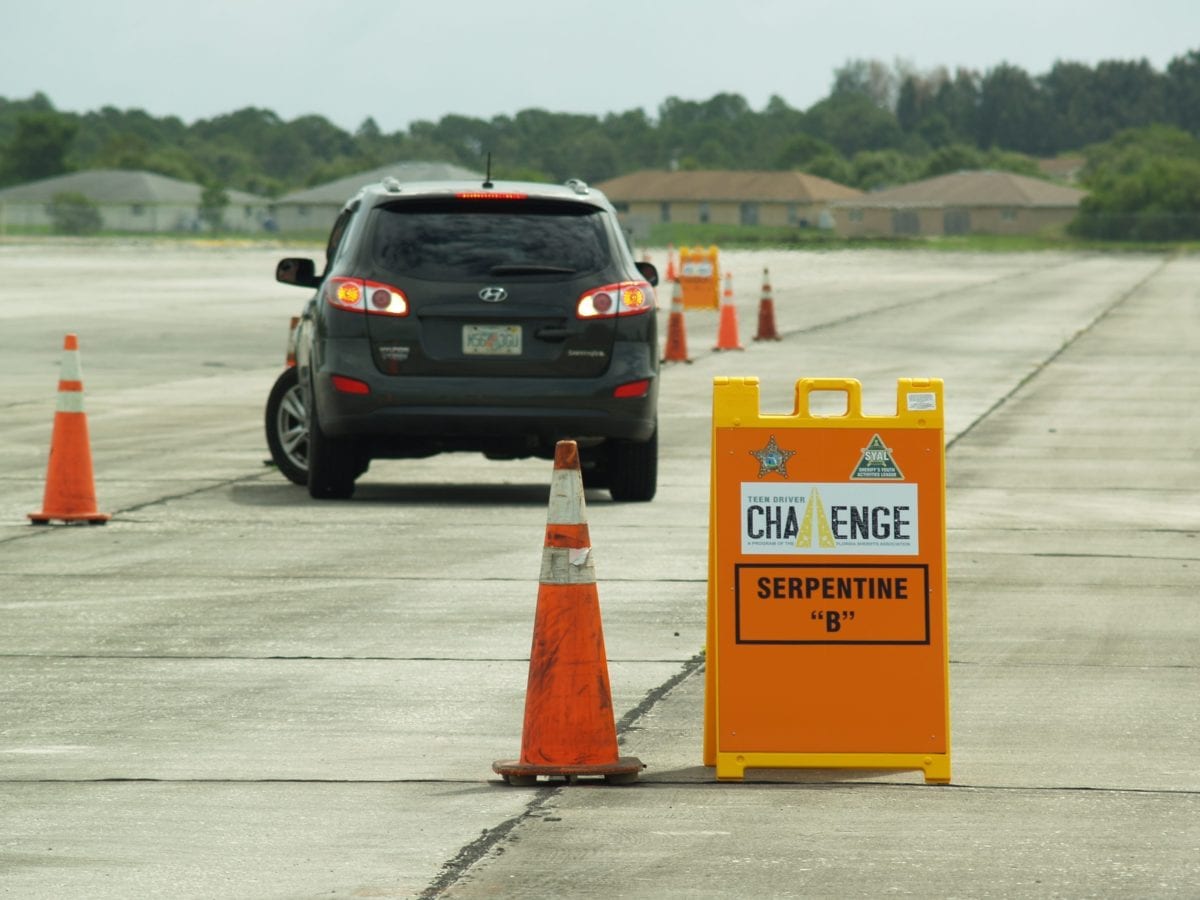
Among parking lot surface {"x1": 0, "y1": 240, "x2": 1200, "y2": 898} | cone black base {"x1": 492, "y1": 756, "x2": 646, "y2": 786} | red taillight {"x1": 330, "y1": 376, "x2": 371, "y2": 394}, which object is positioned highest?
red taillight {"x1": 330, "y1": 376, "x2": 371, "y2": 394}

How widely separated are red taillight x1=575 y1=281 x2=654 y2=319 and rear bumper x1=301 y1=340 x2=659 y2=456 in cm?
19

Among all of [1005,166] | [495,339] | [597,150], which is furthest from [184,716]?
[597,150]

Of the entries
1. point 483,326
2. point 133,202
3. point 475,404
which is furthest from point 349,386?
point 133,202

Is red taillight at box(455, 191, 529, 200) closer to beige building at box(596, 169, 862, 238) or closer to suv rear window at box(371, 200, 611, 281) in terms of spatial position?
suv rear window at box(371, 200, 611, 281)

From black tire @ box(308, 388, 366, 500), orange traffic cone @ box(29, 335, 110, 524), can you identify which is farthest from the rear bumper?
orange traffic cone @ box(29, 335, 110, 524)

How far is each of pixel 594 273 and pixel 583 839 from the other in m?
6.96

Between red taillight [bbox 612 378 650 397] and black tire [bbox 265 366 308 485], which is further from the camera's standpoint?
black tire [bbox 265 366 308 485]

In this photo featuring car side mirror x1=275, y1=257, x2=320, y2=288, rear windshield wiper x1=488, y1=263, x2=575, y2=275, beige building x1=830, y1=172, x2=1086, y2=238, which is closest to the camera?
rear windshield wiper x1=488, y1=263, x2=575, y2=275

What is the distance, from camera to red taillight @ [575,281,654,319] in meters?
12.4

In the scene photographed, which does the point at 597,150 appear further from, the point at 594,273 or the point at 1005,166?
the point at 594,273

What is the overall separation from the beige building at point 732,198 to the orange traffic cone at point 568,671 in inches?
6129

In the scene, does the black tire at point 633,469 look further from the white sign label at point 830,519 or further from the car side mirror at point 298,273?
the white sign label at point 830,519

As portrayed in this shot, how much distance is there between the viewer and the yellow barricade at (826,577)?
6523 millimetres

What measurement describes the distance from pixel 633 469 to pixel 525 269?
142 centimetres
